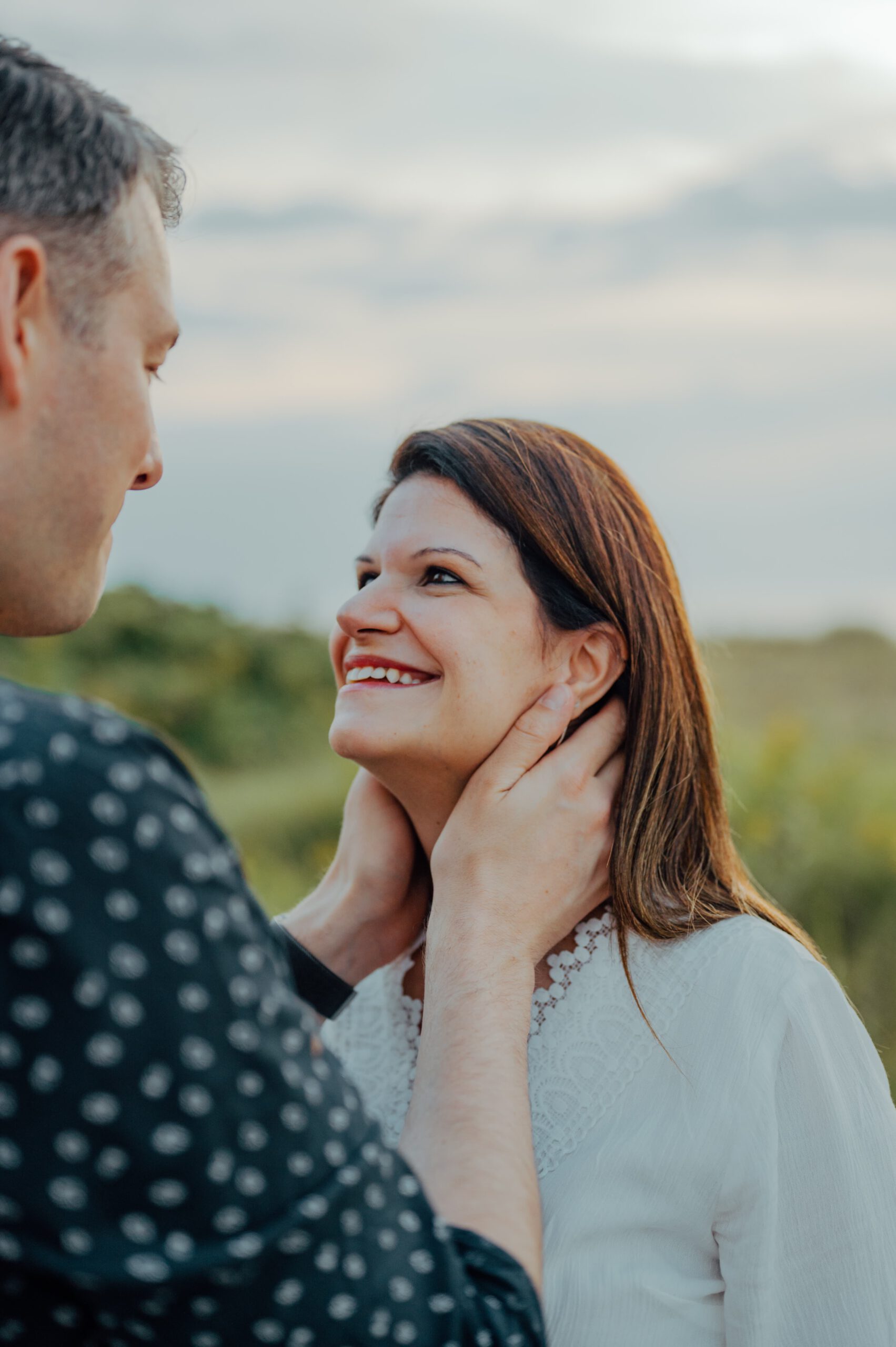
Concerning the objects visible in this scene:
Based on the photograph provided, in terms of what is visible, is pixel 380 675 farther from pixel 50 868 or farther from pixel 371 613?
pixel 50 868

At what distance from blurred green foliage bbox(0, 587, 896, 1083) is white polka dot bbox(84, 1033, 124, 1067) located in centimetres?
271

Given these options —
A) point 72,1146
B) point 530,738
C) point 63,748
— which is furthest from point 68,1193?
point 530,738

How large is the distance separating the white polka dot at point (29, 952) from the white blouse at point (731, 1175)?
4.37ft

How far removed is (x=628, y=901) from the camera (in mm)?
2553

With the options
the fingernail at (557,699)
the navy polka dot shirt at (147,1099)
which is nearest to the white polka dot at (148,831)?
the navy polka dot shirt at (147,1099)

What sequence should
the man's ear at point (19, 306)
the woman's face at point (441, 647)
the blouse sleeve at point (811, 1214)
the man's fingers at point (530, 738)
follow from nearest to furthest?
the man's ear at point (19, 306) < the blouse sleeve at point (811, 1214) < the man's fingers at point (530, 738) < the woman's face at point (441, 647)

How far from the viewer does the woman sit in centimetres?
213

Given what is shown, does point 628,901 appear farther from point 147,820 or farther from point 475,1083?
point 147,820

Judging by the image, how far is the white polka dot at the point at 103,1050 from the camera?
1262 millimetres

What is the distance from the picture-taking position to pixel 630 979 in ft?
8.09

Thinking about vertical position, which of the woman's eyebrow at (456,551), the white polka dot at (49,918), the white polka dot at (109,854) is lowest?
the white polka dot at (49,918)

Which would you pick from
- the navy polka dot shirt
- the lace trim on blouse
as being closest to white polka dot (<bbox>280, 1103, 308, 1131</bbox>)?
the navy polka dot shirt

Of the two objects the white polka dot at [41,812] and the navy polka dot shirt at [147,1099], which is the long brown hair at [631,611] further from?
the white polka dot at [41,812]

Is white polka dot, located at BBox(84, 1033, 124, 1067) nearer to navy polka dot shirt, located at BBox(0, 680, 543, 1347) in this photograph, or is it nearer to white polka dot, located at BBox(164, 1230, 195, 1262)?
navy polka dot shirt, located at BBox(0, 680, 543, 1347)
